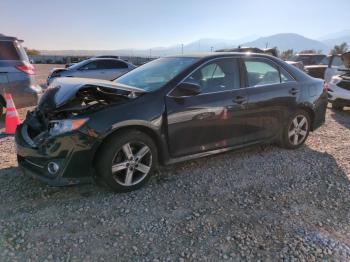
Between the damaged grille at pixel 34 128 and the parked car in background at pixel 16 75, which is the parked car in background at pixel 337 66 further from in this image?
the damaged grille at pixel 34 128

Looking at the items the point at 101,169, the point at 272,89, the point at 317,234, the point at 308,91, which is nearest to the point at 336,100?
the point at 308,91

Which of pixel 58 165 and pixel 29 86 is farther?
pixel 29 86

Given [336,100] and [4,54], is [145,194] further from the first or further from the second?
[336,100]

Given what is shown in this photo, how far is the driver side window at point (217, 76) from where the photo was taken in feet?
13.4

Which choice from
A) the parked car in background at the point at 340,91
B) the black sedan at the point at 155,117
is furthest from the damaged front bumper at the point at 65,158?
the parked car in background at the point at 340,91

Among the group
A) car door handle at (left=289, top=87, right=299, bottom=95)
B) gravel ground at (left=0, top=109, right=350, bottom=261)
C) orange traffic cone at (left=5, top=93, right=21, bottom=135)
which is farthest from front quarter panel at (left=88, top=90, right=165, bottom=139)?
orange traffic cone at (left=5, top=93, right=21, bottom=135)

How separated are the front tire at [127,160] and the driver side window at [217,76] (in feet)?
3.25

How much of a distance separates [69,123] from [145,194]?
1150mm

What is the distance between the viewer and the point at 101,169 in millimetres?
3408

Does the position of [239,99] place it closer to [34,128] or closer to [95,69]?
[34,128]

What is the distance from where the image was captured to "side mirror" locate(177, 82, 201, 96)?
3771 mm

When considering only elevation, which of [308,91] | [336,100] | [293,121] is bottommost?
[336,100]

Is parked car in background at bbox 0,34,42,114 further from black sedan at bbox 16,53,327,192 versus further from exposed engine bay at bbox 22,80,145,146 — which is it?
exposed engine bay at bbox 22,80,145,146

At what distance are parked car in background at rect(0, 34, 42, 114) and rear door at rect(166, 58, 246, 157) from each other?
4417 mm
